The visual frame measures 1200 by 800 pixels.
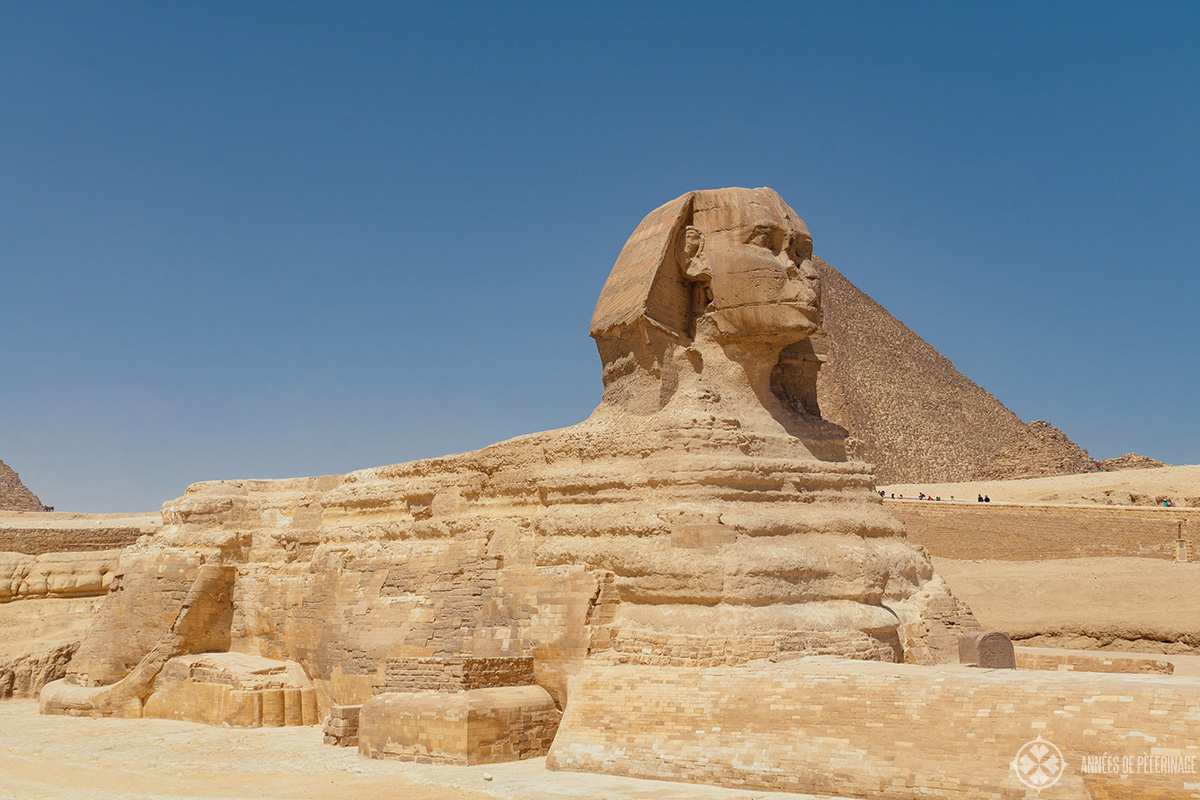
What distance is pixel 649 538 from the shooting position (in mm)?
7762

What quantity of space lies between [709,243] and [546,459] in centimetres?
229

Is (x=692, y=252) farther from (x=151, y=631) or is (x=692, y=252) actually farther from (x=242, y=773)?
(x=151, y=631)

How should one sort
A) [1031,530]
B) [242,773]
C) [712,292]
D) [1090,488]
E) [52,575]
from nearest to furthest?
[242,773] → [712,292] → [52,575] → [1031,530] → [1090,488]

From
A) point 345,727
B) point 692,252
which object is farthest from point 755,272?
point 345,727

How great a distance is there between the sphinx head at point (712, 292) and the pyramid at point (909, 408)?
6110cm

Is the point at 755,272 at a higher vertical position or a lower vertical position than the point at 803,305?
higher

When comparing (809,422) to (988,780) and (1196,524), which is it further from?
(1196,524)

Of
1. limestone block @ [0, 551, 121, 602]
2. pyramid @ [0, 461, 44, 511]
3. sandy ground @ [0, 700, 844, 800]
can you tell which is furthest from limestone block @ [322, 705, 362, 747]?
pyramid @ [0, 461, 44, 511]

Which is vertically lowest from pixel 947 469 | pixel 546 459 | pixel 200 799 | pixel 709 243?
pixel 200 799

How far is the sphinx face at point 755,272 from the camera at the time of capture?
8.47 metres

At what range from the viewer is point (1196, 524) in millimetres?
26906

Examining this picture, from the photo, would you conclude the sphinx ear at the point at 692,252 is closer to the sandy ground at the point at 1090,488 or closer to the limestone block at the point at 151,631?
the limestone block at the point at 151,631

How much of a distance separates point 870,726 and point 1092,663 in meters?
3.51

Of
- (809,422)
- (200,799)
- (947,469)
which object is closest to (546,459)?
(809,422)
